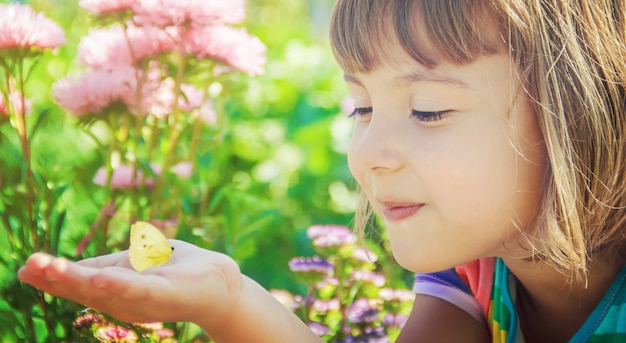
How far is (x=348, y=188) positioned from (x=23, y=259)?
5.75 ft

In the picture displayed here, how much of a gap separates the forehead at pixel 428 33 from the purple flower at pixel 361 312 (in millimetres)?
629

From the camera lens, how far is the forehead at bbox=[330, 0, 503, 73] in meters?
1.32

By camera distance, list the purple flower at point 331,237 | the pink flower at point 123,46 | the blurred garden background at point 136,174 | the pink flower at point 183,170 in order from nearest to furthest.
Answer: the blurred garden background at point 136,174, the pink flower at point 123,46, the purple flower at point 331,237, the pink flower at point 183,170

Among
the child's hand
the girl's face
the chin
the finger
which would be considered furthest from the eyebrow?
the finger

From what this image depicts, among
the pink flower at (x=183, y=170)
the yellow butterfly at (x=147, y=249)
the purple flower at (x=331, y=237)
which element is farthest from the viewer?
the pink flower at (x=183, y=170)

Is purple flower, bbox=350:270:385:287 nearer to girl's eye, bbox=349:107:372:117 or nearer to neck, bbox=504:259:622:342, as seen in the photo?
neck, bbox=504:259:622:342

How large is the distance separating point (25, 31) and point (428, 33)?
2.32 feet

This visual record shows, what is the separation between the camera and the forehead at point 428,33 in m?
1.32

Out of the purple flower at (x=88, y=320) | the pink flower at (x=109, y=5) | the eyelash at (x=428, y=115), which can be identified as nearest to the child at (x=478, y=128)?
the eyelash at (x=428, y=115)

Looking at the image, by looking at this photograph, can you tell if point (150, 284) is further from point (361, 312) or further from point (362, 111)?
point (361, 312)

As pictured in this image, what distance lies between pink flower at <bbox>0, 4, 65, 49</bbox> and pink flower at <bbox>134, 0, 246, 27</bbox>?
0.70 ft

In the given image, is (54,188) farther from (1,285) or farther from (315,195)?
(315,195)

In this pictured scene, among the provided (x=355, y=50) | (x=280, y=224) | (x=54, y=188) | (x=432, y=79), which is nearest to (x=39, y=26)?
(x=54, y=188)

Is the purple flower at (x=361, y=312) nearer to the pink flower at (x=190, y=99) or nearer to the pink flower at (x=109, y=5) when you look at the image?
the pink flower at (x=190, y=99)
